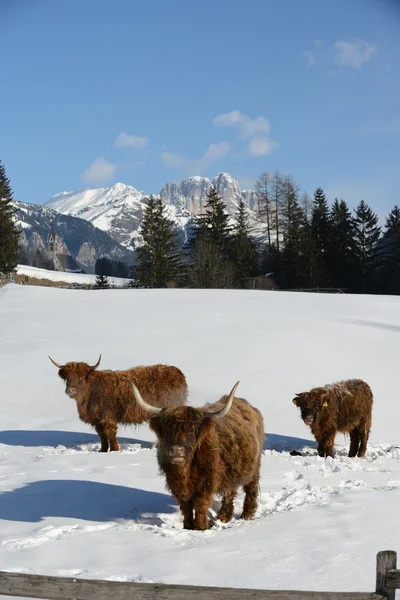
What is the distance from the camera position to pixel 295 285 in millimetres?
54094

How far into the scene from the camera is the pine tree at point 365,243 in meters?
53.6

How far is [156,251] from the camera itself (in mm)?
53812

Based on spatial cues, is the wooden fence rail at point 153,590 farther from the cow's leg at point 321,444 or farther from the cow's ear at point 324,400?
the cow's leg at point 321,444

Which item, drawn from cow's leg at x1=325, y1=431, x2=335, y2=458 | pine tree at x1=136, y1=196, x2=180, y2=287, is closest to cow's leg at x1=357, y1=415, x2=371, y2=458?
cow's leg at x1=325, y1=431, x2=335, y2=458

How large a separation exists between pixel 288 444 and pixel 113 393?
12.7 feet

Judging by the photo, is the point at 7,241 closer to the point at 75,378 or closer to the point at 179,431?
the point at 75,378

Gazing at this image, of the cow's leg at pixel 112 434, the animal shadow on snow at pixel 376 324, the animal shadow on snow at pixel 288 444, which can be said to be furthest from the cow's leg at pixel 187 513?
the animal shadow on snow at pixel 376 324

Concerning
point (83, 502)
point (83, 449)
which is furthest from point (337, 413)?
point (83, 502)

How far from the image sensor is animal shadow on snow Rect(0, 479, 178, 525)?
7.20 metres

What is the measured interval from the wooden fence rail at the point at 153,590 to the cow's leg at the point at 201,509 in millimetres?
3067

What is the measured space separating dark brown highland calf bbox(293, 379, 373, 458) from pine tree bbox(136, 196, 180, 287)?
4170 cm

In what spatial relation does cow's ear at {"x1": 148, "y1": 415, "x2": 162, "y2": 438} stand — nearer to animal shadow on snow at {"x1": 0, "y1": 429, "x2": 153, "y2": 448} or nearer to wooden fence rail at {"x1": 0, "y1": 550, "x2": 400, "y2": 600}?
wooden fence rail at {"x1": 0, "y1": 550, "x2": 400, "y2": 600}

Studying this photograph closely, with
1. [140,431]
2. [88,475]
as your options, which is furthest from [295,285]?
[88,475]

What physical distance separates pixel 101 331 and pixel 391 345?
10.7 metres
